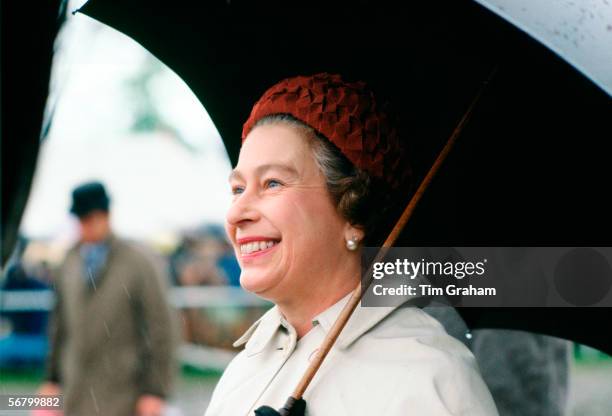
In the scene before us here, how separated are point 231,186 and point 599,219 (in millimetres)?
803

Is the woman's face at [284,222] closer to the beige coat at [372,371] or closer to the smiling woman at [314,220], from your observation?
the smiling woman at [314,220]

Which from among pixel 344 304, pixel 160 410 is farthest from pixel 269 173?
pixel 160 410

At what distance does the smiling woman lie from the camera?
198 centimetres

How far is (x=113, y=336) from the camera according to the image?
4438mm

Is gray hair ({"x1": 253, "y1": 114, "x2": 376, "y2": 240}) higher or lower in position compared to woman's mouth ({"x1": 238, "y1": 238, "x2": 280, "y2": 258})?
higher

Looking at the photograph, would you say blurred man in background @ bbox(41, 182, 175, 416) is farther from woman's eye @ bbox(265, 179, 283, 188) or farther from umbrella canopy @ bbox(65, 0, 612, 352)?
woman's eye @ bbox(265, 179, 283, 188)

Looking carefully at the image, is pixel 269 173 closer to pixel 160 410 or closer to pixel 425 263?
pixel 425 263

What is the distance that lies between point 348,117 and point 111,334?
107 inches

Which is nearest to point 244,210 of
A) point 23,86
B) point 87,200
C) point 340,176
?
point 340,176

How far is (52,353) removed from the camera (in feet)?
14.6

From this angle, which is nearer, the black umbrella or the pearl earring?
the pearl earring

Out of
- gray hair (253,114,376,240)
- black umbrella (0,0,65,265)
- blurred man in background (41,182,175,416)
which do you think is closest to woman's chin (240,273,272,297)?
gray hair (253,114,376,240)

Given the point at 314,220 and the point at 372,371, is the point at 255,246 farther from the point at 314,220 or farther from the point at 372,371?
the point at 372,371

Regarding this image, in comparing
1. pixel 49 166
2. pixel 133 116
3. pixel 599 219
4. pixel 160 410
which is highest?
pixel 133 116
